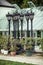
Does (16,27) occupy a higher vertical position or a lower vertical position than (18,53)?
higher

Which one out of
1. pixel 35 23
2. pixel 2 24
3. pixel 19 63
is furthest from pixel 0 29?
pixel 19 63

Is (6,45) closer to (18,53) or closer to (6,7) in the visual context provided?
(18,53)

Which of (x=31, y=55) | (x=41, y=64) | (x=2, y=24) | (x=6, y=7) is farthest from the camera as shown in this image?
(x=6, y=7)

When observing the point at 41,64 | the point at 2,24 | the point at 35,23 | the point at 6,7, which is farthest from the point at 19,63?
the point at 6,7

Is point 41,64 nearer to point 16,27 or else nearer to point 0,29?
point 16,27

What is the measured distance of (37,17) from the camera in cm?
2542

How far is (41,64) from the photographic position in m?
15.8

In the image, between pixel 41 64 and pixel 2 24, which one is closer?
pixel 41 64

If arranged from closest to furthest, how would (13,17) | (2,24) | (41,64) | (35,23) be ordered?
(41,64), (13,17), (35,23), (2,24)

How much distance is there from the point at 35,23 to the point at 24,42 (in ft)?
16.0

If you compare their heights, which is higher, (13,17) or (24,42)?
(13,17)

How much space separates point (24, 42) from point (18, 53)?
0.94m

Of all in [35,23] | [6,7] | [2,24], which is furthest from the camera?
[6,7]

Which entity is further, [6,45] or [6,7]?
[6,7]
